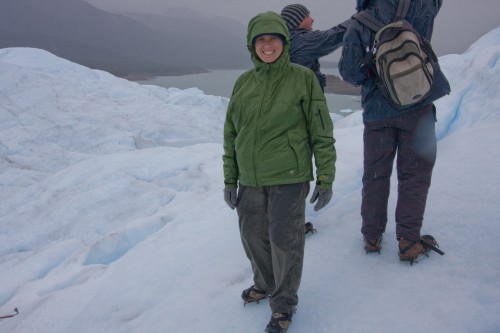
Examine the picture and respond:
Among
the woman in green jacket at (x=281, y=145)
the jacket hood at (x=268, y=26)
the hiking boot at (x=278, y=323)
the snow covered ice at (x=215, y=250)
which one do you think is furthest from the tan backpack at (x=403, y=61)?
the hiking boot at (x=278, y=323)

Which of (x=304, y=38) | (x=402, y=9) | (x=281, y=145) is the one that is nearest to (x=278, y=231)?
(x=281, y=145)

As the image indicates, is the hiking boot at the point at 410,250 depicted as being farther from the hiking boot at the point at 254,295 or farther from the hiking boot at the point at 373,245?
the hiking boot at the point at 254,295

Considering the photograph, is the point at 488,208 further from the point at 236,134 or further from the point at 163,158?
the point at 163,158

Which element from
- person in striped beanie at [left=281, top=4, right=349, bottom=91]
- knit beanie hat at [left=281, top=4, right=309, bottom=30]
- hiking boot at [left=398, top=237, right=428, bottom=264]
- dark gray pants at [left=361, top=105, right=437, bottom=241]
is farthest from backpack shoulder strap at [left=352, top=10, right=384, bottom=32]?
hiking boot at [left=398, top=237, right=428, bottom=264]

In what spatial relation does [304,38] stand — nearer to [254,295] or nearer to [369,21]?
[369,21]

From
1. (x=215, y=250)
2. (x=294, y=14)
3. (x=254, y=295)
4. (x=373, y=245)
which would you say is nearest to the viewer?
(x=254, y=295)

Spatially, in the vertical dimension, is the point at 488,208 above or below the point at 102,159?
above

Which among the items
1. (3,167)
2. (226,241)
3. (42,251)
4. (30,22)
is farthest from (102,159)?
(30,22)

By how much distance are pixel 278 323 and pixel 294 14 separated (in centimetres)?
230

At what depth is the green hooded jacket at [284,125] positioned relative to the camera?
6.23 feet

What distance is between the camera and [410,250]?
7.39ft

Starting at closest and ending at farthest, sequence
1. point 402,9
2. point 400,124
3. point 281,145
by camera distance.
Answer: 1. point 281,145
2. point 402,9
3. point 400,124

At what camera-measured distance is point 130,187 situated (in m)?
7.28

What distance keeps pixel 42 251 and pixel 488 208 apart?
19.8ft
